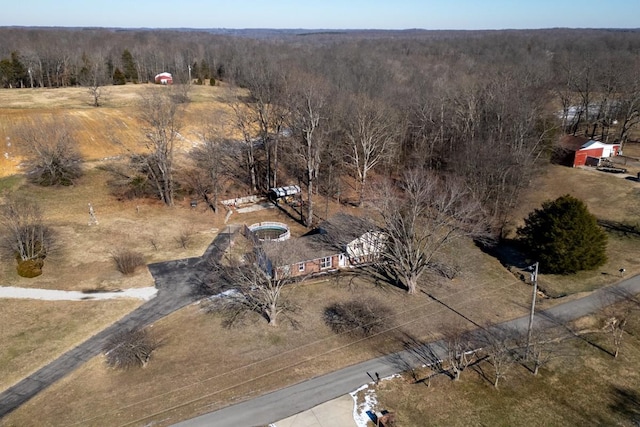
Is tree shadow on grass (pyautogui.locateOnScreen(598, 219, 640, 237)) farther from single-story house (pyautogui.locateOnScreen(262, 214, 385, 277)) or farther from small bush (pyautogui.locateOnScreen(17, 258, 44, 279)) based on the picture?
small bush (pyautogui.locateOnScreen(17, 258, 44, 279))

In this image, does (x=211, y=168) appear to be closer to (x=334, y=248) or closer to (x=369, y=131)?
(x=369, y=131)

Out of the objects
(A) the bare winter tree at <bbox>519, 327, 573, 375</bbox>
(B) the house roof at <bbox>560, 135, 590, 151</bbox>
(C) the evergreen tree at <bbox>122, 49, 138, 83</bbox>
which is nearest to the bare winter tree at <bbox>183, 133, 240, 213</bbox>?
(A) the bare winter tree at <bbox>519, 327, 573, 375</bbox>

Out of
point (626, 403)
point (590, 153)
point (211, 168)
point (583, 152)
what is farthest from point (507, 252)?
point (211, 168)

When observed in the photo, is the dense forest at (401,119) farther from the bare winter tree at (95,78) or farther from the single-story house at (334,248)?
the single-story house at (334,248)

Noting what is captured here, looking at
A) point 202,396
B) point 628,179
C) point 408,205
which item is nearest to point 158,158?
point 408,205

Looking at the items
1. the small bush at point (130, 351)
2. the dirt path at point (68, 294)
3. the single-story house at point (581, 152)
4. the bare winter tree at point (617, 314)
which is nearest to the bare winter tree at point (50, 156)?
the dirt path at point (68, 294)

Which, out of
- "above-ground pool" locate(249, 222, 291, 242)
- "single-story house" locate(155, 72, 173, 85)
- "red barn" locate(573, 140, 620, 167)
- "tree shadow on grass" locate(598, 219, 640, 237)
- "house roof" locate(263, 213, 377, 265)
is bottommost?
"above-ground pool" locate(249, 222, 291, 242)
